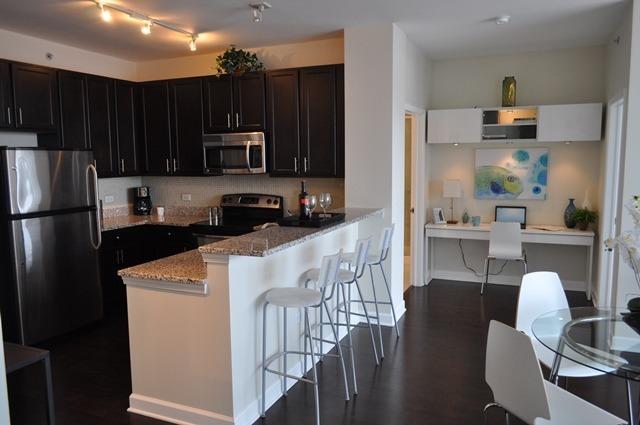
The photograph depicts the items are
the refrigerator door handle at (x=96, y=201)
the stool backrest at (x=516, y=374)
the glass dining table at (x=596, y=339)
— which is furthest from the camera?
the refrigerator door handle at (x=96, y=201)

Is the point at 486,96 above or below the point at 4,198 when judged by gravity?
above

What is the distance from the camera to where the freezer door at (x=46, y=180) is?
3834 mm

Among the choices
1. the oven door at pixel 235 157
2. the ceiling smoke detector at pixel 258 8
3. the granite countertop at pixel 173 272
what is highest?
the ceiling smoke detector at pixel 258 8

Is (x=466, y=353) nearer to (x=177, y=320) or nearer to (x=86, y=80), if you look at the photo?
(x=177, y=320)

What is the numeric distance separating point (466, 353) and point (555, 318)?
1386 mm

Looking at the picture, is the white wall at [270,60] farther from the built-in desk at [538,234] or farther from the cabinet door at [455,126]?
the built-in desk at [538,234]

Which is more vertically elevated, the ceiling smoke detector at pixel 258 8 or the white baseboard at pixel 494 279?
the ceiling smoke detector at pixel 258 8

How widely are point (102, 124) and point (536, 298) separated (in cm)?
452

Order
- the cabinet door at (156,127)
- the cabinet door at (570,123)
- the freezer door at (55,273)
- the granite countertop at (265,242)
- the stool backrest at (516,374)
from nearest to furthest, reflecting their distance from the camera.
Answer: the stool backrest at (516,374) < the granite countertop at (265,242) < the freezer door at (55,273) < the cabinet door at (570,123) < the cabinet door at (156,127)

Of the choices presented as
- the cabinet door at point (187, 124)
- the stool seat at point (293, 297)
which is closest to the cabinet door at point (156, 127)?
the cabinet door at point (187, 124)

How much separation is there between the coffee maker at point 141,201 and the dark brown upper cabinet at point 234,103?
1260 mm

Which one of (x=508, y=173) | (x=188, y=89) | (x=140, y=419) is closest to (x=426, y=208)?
(x=508, y=173)

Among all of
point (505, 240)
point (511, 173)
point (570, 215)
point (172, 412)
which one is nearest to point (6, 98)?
point (172, 412)

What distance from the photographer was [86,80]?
5.01 m
